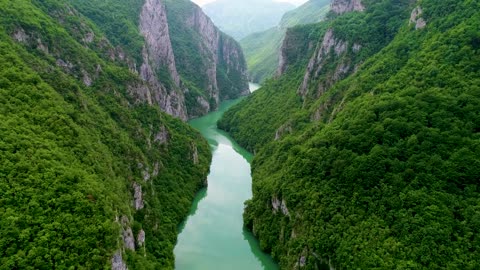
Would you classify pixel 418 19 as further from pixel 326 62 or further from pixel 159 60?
pixel 159 60

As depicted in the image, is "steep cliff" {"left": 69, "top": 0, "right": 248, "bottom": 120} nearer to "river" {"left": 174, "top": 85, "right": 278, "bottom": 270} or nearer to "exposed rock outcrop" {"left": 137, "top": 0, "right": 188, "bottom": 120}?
"exposed rock outcrop" {"left": 137, "top": 0, "right": 188, "bottom": 120}

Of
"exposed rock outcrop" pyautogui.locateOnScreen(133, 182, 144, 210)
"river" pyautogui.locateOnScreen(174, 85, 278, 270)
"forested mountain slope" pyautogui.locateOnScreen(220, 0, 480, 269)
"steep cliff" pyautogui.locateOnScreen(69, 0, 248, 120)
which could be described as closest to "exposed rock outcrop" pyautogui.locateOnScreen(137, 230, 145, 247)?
"exposed rock outcrop" pyautogui.locateOnScreen(133, 182, 144, 210)

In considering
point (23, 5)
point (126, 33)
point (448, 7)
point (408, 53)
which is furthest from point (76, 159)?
point (126, 33)

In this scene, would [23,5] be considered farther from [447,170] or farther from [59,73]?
[447,170]

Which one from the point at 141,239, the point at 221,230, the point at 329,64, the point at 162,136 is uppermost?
the point at 162,136

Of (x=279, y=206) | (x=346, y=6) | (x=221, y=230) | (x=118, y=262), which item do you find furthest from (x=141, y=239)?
(x=346, y=6)

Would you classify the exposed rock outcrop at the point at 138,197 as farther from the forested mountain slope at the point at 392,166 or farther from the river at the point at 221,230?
the forested mountain slope at the point at 392,166
